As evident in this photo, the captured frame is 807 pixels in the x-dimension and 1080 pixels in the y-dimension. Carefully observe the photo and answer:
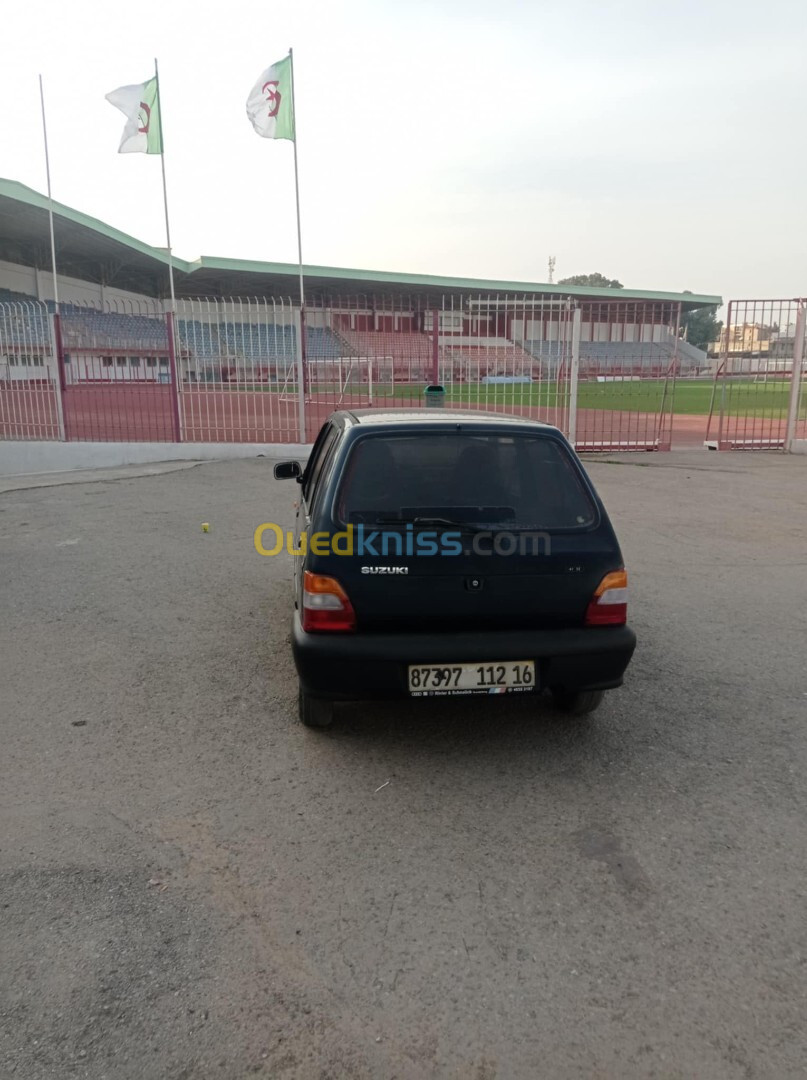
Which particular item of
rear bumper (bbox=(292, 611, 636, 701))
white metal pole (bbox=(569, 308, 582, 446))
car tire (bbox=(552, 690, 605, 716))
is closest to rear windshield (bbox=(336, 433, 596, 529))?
rear bumper (bbox=(292, 611, 636, 701))

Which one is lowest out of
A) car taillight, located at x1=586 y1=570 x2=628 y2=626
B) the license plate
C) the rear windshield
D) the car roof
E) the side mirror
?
the license plate

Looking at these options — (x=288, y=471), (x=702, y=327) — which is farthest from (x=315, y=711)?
(x=702, y=327)

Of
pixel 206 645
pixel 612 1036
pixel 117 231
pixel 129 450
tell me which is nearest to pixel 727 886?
pixel 612 1036

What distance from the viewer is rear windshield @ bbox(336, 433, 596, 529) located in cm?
355

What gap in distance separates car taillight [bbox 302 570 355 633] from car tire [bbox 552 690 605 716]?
1.21 metres

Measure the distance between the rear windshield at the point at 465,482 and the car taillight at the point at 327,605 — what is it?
0.99 ft

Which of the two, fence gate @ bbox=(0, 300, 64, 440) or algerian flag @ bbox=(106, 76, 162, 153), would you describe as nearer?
fence gate @ bbox=(0, 300, 64, 440)

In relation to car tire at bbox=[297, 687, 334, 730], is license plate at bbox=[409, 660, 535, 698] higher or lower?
higher

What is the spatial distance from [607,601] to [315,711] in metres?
1.51

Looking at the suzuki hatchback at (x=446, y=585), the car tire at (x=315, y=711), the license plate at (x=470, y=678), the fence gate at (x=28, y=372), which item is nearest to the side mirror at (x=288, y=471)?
the suzuki hatchback at (x=446, y=585)

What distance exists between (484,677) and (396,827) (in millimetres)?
758

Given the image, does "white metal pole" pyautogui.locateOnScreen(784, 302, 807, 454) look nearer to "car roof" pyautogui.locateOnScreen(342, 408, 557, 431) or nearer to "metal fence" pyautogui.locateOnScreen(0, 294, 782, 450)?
"metal fence" pyautogui.locateOnScreen(0, 294, 782, 450)

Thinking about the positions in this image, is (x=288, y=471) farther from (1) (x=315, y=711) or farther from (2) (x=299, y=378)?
(2) (x=299, y=378)

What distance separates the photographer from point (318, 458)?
4.82m
